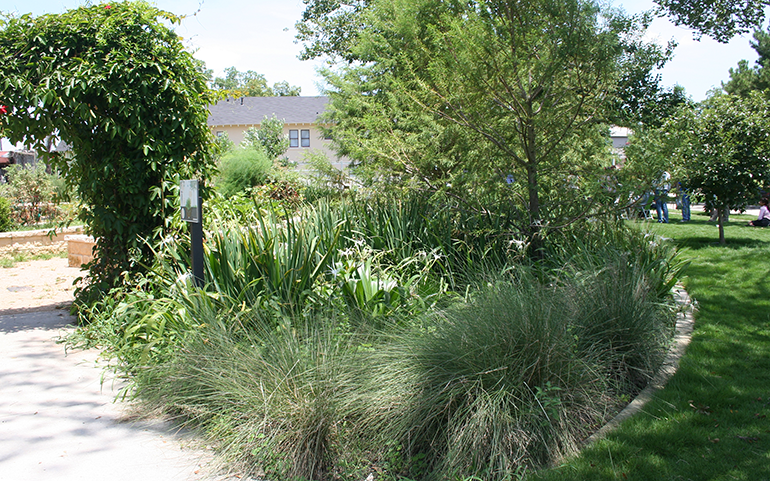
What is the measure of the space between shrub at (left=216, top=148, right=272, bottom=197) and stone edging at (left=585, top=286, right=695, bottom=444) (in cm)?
923

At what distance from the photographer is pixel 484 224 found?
19.9ft

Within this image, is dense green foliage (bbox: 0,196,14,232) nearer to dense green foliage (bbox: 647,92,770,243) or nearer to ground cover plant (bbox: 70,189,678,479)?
ground cover plant (bbox: 70,189,678,479)

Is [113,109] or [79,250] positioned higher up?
[113,109]

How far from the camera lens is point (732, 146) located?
33.5 feet

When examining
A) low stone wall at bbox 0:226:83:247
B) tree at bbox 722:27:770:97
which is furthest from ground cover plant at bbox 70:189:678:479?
tree at bbox 722:27:770:97

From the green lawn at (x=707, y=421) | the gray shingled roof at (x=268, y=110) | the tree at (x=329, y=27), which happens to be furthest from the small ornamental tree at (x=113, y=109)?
the gray shingled roof at (x=268, y=110)

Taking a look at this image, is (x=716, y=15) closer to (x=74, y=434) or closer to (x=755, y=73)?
(x=74, y=434)

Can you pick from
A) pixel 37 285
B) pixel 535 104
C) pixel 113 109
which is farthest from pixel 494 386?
pixel 37 285

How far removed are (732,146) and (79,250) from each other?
475 inches

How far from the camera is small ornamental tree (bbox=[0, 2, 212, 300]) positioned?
5371 mm

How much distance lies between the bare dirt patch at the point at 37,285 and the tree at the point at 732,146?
10561 millimetres

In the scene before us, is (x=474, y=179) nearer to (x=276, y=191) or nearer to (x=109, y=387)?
(x=109, y=387)

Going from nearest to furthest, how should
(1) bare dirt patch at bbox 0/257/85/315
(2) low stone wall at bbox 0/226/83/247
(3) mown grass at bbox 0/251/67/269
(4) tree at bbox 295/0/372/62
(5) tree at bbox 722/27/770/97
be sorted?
(1) bare dirt patch at bbox 0/257/85/315
(3) mown grass at bbox 0/251/67/269
(2) low stone wall at bbox 0/226/83/247
(4) tree at bbox 295/0/372/62
(5) tree at bbox 722/27/770/97

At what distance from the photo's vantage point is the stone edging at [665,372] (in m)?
3.25
